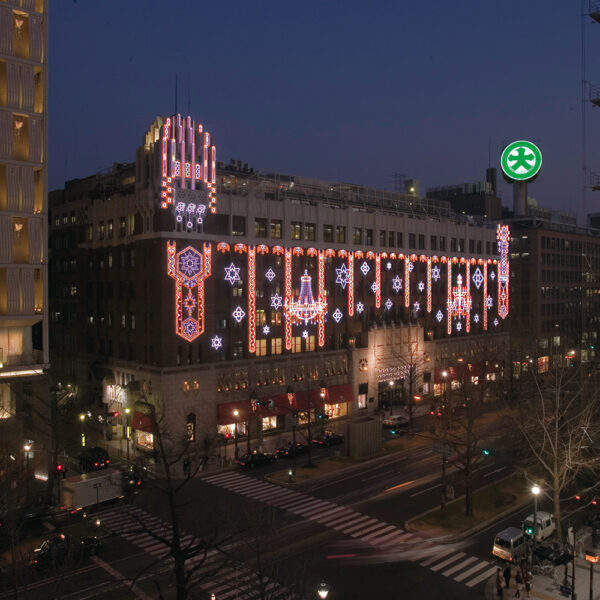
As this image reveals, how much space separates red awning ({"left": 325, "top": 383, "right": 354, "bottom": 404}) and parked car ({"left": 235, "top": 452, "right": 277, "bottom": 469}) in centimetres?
1581

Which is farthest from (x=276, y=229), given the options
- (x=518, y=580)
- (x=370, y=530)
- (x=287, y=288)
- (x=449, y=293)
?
(x=518, y=580)

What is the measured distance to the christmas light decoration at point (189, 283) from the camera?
56531 mm

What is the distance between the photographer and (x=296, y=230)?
67.7m

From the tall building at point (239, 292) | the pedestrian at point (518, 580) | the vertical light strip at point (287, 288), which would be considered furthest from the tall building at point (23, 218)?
the pedestrian at point (518, 580)

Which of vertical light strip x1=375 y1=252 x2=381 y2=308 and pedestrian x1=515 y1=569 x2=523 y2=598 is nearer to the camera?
pedestrian x1=515 y1=569 x2=523 y2=598

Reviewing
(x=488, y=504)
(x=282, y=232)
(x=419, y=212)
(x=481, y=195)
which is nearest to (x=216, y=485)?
(x=488, y=504)

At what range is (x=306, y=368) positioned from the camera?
220 feet

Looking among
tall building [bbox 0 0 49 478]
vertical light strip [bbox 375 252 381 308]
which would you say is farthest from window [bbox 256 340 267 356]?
tall building [bbox 0 0 49 478]

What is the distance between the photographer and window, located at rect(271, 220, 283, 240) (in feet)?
215

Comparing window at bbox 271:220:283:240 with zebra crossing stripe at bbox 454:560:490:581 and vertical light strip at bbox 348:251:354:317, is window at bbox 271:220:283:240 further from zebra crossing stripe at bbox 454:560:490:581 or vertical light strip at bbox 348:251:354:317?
zebra crossing stripe at bbox 454:560:490:581

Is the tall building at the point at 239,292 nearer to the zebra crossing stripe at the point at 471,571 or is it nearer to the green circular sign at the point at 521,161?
the zebra crossing stripe at the point at 471,571

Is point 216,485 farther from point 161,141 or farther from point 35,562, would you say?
point 161,141

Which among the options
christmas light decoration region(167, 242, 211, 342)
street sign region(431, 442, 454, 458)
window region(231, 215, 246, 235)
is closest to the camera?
street sign region(431, 442, 454, 458)

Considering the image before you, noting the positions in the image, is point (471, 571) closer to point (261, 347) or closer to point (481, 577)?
point (481, 577)
